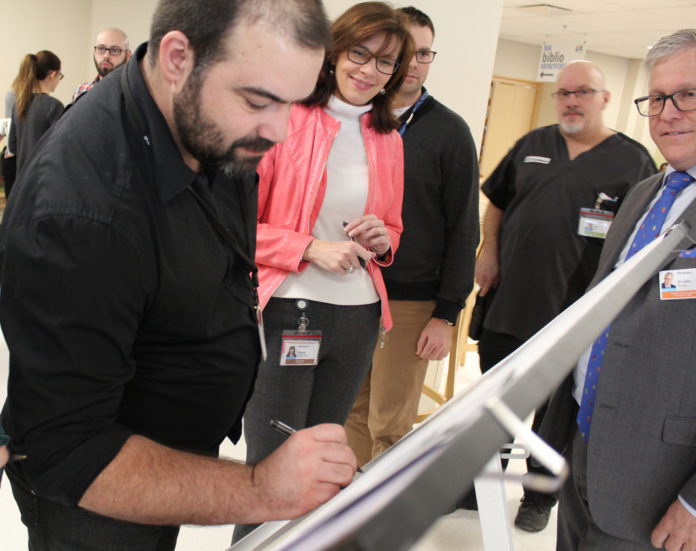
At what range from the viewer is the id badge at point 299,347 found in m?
1.52

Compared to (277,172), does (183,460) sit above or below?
below

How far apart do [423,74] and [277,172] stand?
903 mm

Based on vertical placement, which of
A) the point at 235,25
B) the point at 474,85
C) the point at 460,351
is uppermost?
the point at 474,85

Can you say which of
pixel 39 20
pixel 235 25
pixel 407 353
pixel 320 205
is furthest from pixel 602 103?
pixel 39 20

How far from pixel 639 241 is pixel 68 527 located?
54.2 inches

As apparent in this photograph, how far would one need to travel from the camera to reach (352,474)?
82cm

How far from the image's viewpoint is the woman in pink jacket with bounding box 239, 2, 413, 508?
1532mm

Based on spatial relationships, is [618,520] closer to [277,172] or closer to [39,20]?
[277,172]

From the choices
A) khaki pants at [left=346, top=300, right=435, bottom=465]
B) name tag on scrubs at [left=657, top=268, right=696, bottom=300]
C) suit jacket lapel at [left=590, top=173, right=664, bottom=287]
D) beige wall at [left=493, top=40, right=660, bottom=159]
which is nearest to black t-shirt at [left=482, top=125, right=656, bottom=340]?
khaki pants at [left=346, top=300, right=435, bottom=465]

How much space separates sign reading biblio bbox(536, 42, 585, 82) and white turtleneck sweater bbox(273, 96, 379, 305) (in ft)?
29.0

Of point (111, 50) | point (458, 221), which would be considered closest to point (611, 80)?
point (111, 50)

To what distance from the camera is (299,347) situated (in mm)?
1535

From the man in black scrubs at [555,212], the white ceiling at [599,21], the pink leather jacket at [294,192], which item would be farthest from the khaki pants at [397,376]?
the white ceiling at [599,21]

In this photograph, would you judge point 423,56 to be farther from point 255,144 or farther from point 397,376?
point 255,144
